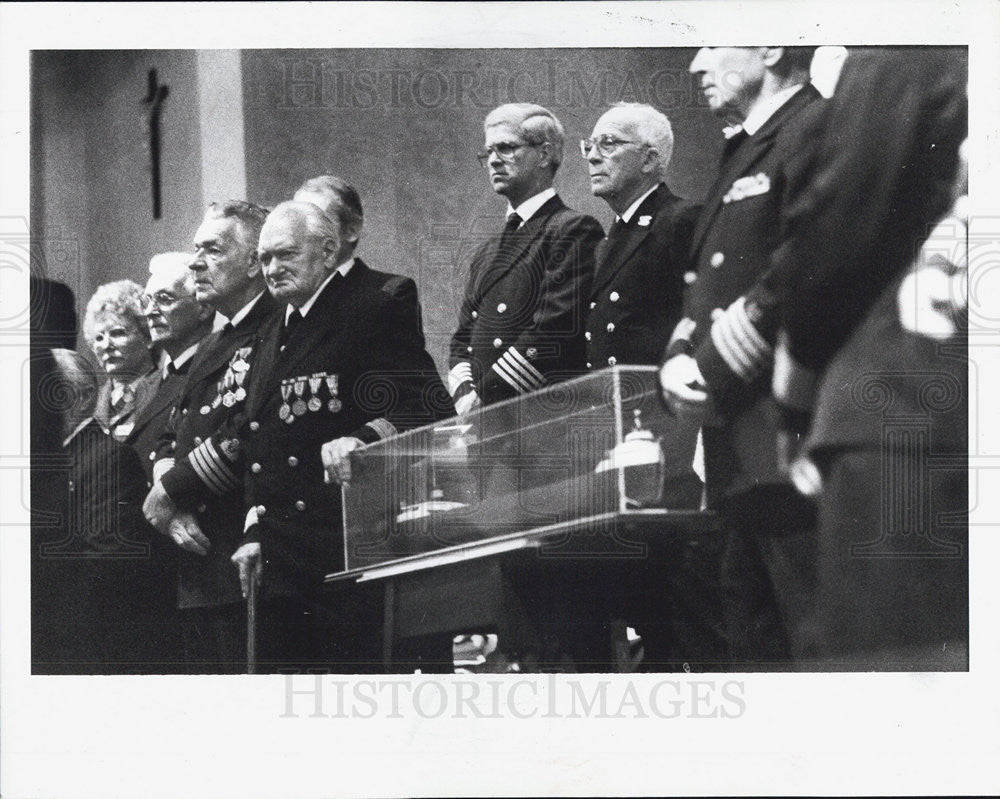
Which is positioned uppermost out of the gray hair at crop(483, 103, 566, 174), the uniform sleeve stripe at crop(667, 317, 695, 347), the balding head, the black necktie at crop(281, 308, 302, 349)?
the gray hair at crop(483, 103, 566, 174)

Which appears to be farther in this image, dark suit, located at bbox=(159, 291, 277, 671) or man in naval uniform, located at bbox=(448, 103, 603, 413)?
dark suit, located at bbox=(159, 291, 277, 671)

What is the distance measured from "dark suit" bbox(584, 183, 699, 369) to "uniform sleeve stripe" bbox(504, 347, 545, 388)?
19 cm

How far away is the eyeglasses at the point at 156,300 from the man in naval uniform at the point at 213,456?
0.11 meters

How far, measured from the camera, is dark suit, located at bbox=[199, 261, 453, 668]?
6.73m

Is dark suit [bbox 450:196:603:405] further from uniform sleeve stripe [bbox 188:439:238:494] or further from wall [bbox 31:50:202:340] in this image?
wall [bbox 31:50:202:340]

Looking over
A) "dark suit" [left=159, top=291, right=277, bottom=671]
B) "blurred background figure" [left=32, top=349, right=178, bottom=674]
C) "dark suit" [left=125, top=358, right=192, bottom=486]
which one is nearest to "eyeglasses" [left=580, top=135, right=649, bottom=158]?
"dark suit" [left=159, top=291, right=277, bottom=671]

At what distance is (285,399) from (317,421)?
160 millimetres

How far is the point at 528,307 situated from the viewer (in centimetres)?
667

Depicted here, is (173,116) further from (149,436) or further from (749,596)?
(749,596)

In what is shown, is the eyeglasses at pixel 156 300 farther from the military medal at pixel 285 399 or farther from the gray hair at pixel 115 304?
the military medal at pixel 285 399

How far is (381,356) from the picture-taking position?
6777 mm

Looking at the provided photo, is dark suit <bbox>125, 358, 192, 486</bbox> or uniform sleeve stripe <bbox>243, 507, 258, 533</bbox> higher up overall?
dark suit <bbox>125, 358, 192, 486</bbox>

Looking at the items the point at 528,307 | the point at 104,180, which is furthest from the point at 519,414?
the point at 104,180

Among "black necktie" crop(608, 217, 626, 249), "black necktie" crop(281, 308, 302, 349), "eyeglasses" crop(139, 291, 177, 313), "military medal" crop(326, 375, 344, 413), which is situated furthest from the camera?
"eyeglasses" crop(139, 291, 177, 313)
